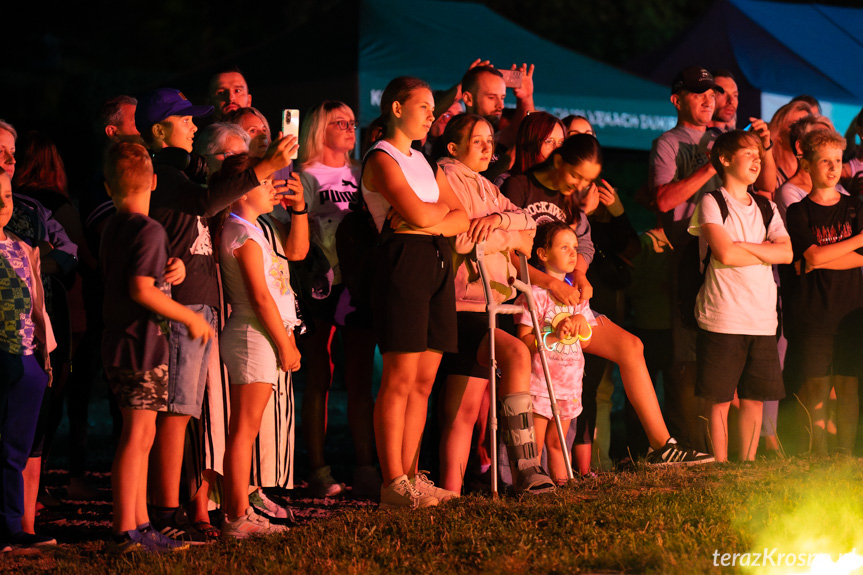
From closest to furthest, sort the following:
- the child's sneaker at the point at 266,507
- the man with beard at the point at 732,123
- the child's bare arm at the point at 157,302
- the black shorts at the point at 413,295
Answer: the child's bare arm at the point at 157,302 → the black shorts at the point at 413,295 → the child's sneaker at the point at 266,507 → the man with beard at the point at 732,123

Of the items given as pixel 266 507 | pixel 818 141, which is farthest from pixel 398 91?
pixel 818 141

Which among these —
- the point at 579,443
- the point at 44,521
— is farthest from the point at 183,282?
the point at 579,443

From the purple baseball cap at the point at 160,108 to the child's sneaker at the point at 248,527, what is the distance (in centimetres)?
204

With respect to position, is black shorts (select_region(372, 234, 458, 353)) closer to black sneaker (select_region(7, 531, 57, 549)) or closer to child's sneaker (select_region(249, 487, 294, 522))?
child's sneaker (select_region(249, 487, 294, 522))

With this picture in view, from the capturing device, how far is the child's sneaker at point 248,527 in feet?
16.2

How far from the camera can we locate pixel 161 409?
185 inches

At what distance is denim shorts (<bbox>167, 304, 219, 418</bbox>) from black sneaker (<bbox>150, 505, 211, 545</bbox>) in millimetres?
503

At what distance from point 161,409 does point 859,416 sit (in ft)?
15.4

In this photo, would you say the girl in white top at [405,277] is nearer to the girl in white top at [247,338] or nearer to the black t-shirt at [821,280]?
the girl in white top at [247,338]

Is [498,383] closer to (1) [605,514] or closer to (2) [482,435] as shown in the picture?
(2) [482,435]

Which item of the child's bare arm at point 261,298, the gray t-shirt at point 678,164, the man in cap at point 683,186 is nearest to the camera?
the child's bare arm at point 261,298

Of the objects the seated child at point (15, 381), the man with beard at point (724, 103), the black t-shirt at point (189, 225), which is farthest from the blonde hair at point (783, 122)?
the seated child at point (15, 381)

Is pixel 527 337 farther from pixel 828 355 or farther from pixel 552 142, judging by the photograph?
pixel 828 355

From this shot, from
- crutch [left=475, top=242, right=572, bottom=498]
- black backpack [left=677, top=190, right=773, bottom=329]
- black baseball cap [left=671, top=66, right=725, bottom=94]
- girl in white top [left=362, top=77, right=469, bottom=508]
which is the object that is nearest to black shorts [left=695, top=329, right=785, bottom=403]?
black backpack [left=677, top=190, right=773, bottom=329]
